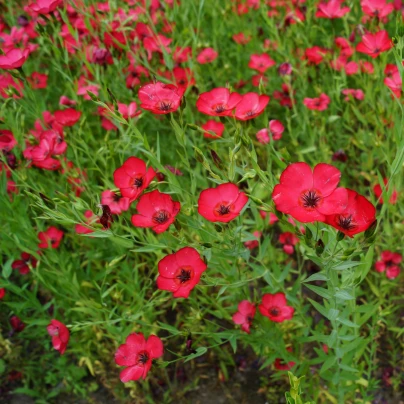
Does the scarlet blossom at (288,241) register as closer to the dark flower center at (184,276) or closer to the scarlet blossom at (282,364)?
the scarlet blossom at (282,364)

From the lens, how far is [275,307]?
6.04 ft

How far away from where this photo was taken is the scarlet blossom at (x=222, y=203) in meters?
1.32

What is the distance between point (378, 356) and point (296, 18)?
5.55ft

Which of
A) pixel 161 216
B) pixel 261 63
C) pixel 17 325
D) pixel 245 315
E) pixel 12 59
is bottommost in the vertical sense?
pixel 17 325

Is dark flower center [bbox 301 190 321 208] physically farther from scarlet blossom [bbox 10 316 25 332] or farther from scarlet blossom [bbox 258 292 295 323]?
scarlet blossom [bbox 10 316 25 332]

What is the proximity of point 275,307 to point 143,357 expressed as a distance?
0.52m

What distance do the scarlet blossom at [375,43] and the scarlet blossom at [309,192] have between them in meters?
1.08

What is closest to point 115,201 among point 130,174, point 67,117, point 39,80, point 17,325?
point 130,174

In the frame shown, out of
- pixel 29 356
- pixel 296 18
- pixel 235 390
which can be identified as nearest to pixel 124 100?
pixel 296 18

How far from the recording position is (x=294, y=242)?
7.47 ft

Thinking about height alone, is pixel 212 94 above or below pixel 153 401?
above

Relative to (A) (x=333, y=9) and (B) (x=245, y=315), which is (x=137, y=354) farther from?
(A) (x=333, y=9)

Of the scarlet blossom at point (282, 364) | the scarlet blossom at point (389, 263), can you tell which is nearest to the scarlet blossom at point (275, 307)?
the scarlet blossom at point (282, 364)

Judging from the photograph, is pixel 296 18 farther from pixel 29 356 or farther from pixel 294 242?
pixel 29 356
